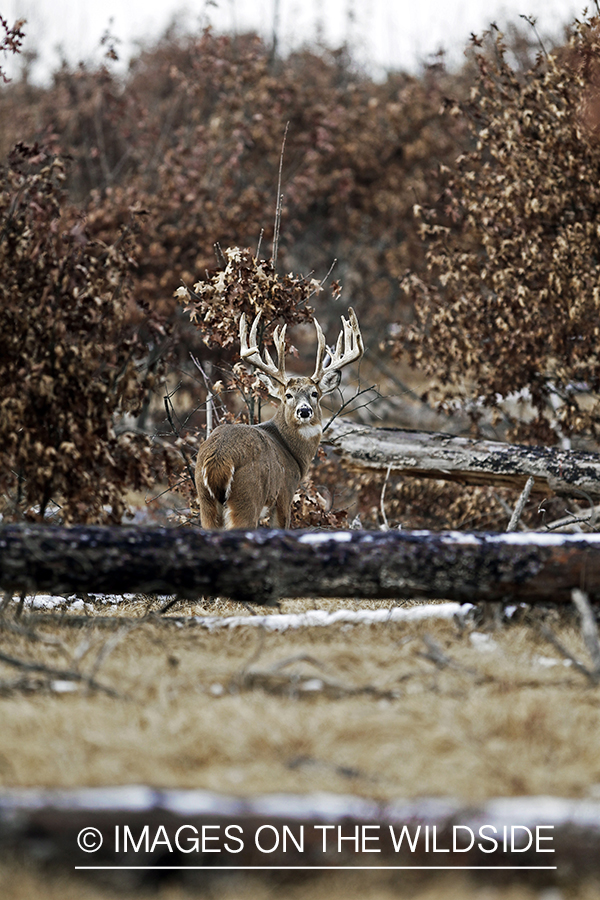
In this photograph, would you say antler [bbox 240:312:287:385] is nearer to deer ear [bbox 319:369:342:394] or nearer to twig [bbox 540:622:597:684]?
deer ear [bbox 319:369:342:394]

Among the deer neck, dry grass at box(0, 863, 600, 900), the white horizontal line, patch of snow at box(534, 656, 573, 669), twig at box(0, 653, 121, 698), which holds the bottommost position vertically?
dry grass at box(0, 863, 600, 900)

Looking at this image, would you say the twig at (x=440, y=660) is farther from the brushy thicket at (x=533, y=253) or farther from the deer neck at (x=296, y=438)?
the brushy thicket at (x=533, y=253)

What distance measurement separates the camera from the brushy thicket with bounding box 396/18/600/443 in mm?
10555

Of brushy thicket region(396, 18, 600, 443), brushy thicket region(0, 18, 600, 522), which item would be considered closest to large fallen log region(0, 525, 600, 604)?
brushy thicket region(0, 18, 600, 522)

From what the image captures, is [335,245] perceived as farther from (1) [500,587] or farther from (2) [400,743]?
(2) [400,743]

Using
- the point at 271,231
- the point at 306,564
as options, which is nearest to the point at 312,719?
the point at 306,564

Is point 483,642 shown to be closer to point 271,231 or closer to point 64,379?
point 64,379

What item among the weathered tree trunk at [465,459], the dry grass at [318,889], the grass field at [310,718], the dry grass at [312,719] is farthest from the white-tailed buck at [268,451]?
the dry grass at [318,889]

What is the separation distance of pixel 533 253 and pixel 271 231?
7869 mm

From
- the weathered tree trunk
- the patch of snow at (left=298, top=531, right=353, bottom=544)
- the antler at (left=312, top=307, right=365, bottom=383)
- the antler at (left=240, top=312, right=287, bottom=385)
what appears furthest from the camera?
the weathered tree trunk

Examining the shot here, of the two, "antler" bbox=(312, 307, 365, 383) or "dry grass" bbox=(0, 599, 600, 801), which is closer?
"dry grass" bbox=(0, 599, 600, 801)

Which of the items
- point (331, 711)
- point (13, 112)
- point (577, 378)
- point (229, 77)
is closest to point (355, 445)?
point (577, 378)

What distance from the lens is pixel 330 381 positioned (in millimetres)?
8562

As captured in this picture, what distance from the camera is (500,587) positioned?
5406 mm
